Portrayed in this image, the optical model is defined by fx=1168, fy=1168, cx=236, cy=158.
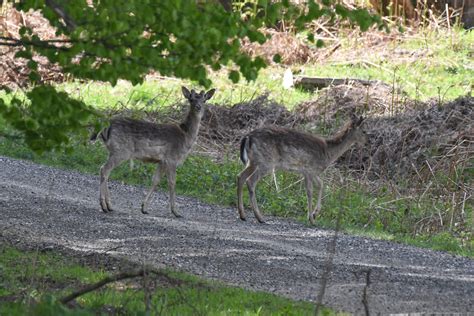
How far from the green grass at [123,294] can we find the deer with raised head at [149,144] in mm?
3886

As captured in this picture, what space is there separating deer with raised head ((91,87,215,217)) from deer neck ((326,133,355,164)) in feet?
6.33

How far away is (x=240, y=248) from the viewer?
41.2ft

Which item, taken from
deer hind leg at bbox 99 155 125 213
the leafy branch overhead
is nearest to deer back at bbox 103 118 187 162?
deer hind leg at bbox 99 155 125 213

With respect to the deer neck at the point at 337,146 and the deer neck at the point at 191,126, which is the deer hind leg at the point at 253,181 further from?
the deer neck at the point at 337,146

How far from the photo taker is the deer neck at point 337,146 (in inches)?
641

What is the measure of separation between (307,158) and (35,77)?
7.81 m

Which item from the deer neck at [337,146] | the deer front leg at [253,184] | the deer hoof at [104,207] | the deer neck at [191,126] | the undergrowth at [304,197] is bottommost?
the undergrowth at [304,197]

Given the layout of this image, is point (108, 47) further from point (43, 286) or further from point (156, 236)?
point (156, 236)

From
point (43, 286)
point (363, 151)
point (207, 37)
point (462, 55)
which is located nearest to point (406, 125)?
point (363, 151)

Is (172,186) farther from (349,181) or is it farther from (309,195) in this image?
(349,181)

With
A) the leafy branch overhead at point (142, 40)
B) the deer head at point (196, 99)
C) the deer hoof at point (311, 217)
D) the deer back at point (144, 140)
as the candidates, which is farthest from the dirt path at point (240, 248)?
the leafy branch overhead at point (142, 40)

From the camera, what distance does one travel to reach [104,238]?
12734 millimetres

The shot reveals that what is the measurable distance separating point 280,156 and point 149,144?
179 cm

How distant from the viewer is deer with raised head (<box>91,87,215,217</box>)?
48.3ft
